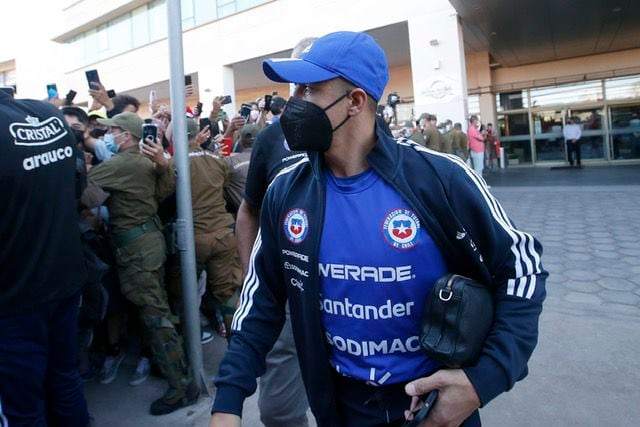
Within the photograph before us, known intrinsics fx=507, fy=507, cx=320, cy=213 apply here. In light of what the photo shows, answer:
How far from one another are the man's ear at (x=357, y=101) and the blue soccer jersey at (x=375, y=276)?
191 mm

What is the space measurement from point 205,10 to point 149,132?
17.9 m

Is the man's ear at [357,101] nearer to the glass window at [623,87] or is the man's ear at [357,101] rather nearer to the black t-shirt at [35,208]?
the black t-shirt at [35,208]

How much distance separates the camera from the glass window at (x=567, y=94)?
17.8m

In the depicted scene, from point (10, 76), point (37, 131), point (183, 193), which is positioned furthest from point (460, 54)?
point (10, 76)

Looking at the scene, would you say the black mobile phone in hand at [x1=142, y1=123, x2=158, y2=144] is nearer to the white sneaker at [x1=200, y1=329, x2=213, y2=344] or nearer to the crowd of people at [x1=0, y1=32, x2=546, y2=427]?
the crowd of people at [x1=0, y1=32, x2=546, y2=427]

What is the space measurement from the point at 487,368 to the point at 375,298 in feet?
1.14

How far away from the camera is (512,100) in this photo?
1903 cm

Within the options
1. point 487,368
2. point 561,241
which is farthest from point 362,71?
point 561,241

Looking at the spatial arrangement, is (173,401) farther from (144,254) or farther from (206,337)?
(206,337)

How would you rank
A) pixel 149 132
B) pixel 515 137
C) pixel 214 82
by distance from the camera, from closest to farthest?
1. pixel 149 132
2. pixel 214 82
3. pixel 515 137

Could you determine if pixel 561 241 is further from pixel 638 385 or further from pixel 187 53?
pixel 187 53

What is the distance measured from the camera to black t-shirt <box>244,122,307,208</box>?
255cm

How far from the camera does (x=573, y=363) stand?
3465 millimetres

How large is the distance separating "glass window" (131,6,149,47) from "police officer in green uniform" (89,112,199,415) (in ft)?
66.6
